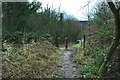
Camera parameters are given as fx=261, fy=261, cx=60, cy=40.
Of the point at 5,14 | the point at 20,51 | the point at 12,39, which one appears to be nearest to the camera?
the point at 20,51

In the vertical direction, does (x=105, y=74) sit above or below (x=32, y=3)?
below

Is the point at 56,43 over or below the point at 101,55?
below

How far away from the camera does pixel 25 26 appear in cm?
2089

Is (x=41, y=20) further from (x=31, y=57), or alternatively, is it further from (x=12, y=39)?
(x=31, y=57)

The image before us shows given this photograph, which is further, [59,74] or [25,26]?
[25,26]

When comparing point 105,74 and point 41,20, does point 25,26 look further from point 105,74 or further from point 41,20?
point 105,74

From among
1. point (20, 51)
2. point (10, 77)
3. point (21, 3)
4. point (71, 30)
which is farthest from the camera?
point (71, 30)

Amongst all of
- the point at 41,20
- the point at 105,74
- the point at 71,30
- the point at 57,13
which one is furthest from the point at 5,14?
the point at 105,74

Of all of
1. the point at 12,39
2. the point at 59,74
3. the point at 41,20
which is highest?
the point at 41,20

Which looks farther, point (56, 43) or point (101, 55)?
point (56, 43)

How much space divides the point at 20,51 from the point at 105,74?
14.8 ft

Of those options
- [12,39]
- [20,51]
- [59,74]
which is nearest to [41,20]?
[12,39]

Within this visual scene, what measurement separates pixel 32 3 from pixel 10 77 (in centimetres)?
1493

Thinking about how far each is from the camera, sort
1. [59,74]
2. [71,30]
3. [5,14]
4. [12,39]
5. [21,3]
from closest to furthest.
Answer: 1. [59,74]
2. [12,39]
3. [5,14]
4. [21,3]
5. [71,30]
